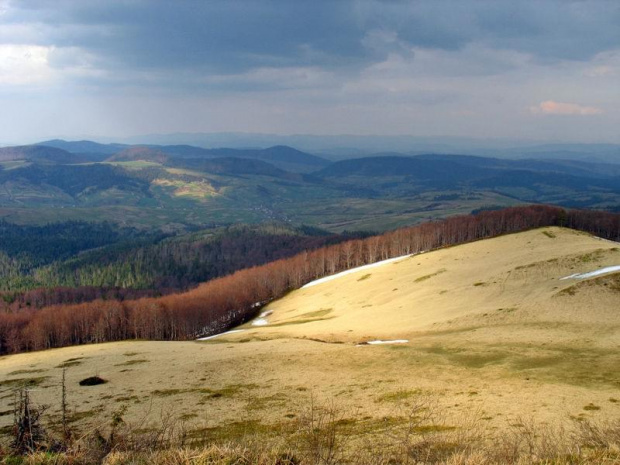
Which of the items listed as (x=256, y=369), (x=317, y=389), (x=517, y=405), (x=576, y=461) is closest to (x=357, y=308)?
(x=256, y=369)

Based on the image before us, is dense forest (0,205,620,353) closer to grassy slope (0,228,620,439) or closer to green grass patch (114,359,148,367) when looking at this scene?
grassy slope (0,228,620,439)

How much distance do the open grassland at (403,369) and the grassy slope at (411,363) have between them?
172 millimetres

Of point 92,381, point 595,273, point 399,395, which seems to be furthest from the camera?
point 595,273

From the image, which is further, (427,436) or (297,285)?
(297,285)

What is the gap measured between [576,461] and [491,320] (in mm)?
41025

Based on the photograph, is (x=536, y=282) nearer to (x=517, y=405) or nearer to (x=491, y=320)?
(x=491, y=320)

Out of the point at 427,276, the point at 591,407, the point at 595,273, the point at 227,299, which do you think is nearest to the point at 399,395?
the point at 591,407

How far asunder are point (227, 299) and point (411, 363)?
98.2m

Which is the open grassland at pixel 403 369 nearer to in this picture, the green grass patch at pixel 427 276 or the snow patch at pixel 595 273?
the snow patch at pixel 595 273

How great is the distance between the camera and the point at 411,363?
127 feet

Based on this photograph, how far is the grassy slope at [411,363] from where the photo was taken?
1104 inches

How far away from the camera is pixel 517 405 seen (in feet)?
85.3

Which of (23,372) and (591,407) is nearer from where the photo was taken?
(591,407)

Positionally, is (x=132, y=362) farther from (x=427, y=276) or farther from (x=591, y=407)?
(x=427, y=276)
